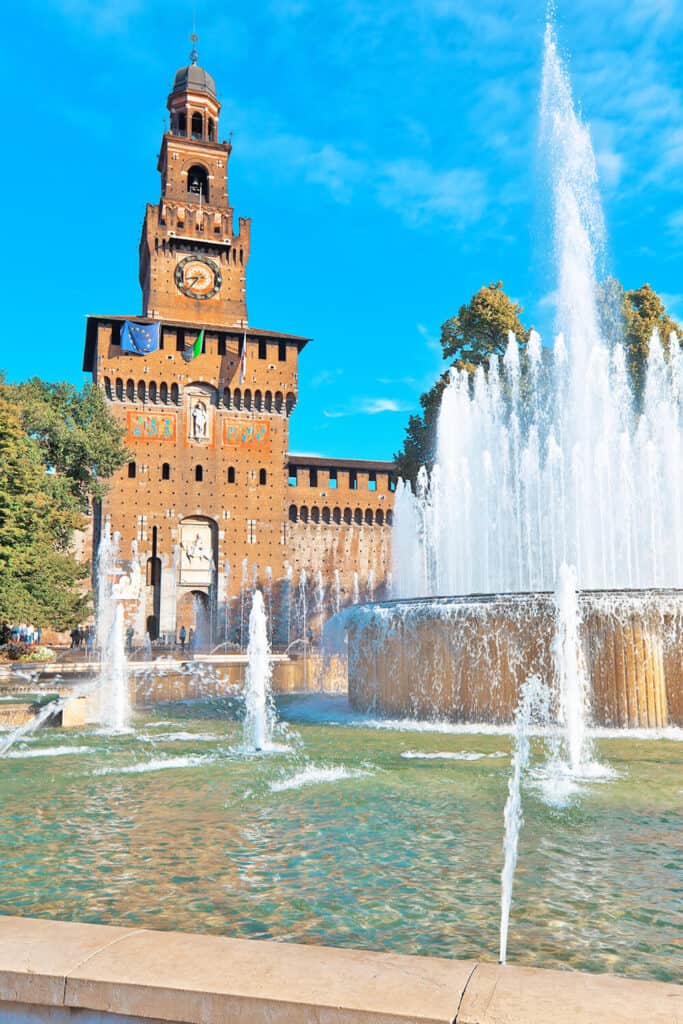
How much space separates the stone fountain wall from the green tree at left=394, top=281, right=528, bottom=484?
14.3 meters

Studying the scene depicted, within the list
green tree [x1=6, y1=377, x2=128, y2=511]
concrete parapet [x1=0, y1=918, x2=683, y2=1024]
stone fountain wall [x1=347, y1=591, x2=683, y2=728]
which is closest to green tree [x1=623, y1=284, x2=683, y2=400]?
stone fountain wall [x1=347, y1=591, x2=683, y2=728]

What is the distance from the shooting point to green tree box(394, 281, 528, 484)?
2409cm

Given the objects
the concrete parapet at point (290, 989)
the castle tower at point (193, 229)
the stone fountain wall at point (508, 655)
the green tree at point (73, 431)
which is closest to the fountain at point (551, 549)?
the stone fountain wall at point (508, 655)

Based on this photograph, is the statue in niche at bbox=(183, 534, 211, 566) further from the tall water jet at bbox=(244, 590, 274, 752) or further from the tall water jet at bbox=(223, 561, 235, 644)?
the tall water jet at bbox=(244, 590, 274, 752)

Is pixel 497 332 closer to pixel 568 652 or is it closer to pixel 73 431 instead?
pixel 73 431

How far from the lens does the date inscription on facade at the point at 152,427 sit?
3341 cm

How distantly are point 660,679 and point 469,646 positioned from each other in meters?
2.00

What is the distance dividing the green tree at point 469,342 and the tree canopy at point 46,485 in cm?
998

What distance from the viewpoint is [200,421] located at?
112 ft

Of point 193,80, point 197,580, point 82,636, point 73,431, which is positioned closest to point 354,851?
point 73,431

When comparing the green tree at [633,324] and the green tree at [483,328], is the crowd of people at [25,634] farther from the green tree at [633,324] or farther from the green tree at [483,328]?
the green tree at [633,324]

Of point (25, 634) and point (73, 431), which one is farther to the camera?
point (25, 634)

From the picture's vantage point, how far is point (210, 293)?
3650 cm

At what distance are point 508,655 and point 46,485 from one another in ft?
60.0
